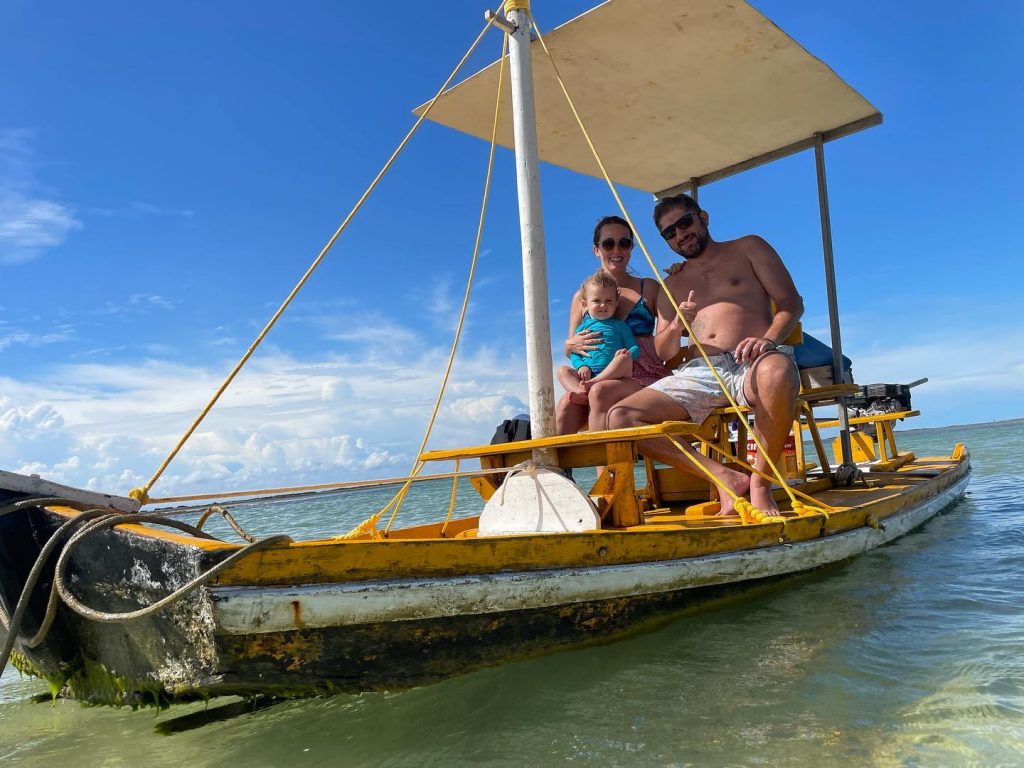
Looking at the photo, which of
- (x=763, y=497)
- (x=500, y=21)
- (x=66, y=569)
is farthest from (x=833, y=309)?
(x=66, y=569)

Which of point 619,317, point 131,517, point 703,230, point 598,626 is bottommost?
point 598,626

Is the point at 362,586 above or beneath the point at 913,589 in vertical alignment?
above

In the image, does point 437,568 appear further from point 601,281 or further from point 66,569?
point 601,281

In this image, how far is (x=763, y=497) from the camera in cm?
372

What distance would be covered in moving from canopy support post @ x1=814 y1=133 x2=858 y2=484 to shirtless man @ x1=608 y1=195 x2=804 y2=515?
122cm

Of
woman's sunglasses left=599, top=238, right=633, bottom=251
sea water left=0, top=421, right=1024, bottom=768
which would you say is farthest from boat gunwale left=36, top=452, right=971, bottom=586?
woman's sunglasses left=599, top=238, right=633, bottom=251

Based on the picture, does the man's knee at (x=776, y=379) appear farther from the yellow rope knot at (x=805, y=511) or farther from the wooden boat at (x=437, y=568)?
the yellow rope knot at (x=805, y=511)

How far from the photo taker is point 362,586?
2.20 m

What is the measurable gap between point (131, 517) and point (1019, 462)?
54.1ft

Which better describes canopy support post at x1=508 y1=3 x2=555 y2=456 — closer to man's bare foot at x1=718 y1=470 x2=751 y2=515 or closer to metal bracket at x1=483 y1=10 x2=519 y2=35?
metal bracket at x1=483 y1=10 x2=519 y2=35

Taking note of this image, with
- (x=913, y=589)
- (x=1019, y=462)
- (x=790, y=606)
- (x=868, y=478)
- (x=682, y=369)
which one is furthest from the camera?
(x=1019, y=462)

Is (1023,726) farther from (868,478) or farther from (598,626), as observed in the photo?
(868,478)

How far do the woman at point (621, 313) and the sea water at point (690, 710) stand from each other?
5.02 ft

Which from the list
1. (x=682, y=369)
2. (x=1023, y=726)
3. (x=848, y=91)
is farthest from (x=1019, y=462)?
(x=1023, y=726)
